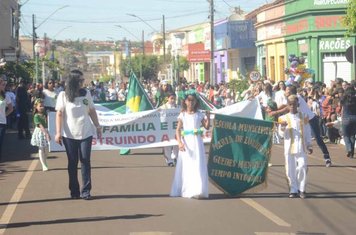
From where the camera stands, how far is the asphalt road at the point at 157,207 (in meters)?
8.72

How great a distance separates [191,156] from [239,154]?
0.84 m

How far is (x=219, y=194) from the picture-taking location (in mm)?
11344

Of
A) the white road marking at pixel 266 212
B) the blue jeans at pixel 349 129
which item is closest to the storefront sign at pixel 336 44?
the blue jeans at pixel 349 129

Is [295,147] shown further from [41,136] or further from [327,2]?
[327,2]

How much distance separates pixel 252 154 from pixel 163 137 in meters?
4.06

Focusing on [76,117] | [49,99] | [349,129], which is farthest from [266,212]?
[49,99]

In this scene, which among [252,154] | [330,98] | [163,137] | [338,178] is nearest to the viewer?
[252,154]

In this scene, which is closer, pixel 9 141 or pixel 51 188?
pixel 51 188

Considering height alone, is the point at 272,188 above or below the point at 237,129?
below

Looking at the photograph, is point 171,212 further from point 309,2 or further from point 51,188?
point 309,2

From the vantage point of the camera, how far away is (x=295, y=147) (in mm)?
11117

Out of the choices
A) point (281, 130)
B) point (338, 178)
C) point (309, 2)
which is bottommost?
point (338, 178)

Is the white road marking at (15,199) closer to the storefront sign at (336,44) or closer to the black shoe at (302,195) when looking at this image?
the black shoe at (302,195)

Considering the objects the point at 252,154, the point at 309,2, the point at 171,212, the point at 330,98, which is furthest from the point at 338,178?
the point at 309,2
